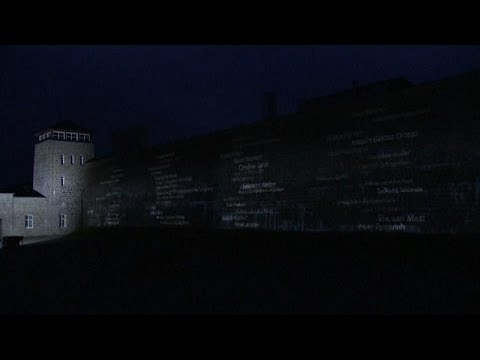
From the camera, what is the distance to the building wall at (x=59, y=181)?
29969mm

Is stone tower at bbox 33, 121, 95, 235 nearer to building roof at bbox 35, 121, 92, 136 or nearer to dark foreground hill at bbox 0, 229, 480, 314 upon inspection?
building roof at bbox 35, 121, 92, 136

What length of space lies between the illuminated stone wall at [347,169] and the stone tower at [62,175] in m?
13.8

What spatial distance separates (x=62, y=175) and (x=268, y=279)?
25.2m

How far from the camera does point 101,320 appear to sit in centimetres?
595

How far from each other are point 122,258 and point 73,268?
2.25 metres

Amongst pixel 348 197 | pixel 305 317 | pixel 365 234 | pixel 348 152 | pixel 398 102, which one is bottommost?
pixel 305 317

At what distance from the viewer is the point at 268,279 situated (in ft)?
32.0

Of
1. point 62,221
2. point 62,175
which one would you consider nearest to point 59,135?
point 62,175

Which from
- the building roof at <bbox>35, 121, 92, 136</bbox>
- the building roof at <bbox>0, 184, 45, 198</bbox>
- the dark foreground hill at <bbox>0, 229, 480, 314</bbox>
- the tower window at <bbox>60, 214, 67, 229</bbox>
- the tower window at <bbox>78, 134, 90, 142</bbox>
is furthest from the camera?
the tower window at <bbox>78, 134, 90, 142</bbox>

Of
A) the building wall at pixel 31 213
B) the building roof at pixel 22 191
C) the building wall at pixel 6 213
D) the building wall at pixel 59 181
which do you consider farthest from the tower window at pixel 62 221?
the building wall at pixel 6 213

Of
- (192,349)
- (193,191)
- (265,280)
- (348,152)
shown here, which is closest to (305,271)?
(265,280)

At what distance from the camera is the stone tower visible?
3002 cm

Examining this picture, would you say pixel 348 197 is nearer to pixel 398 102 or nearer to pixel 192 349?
pixel 398 102

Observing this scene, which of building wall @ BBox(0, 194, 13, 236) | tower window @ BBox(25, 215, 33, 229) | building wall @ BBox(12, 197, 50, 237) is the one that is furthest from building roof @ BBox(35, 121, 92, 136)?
tower window @ BBox(25, 215, 33, 229)
